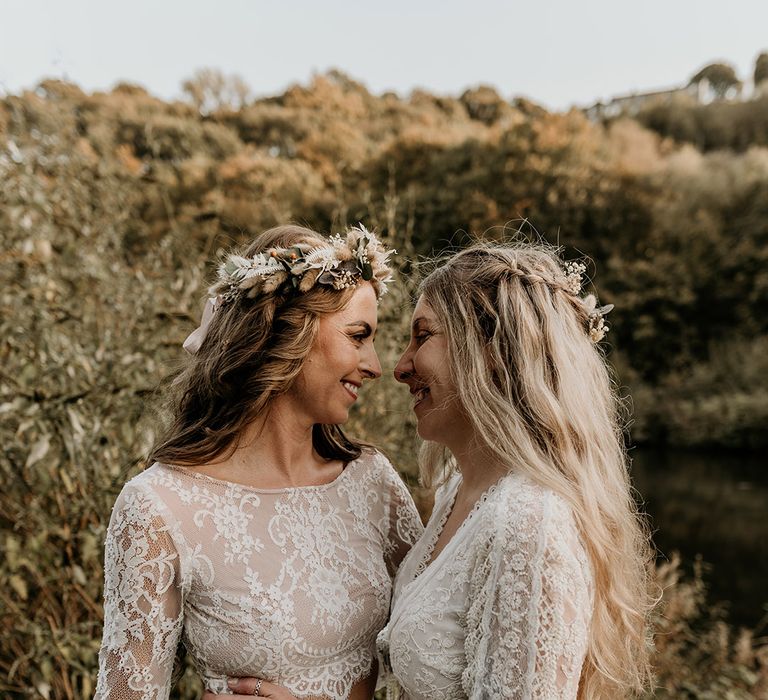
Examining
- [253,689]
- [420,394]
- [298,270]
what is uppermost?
[298,270]

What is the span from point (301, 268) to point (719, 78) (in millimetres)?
23448

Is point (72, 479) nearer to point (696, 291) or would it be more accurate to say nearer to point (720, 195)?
point (696, 291)

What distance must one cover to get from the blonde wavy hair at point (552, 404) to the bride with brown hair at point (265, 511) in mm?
345

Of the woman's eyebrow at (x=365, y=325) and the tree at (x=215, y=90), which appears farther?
the tree at (x=215, y=90)

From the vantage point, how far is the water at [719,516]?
7770 millimetres

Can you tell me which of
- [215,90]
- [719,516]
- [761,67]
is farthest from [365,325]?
[761,67]

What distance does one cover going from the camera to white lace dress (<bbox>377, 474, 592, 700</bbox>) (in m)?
1.65

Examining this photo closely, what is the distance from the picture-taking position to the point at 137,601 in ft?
6.10

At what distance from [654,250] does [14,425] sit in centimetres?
1526

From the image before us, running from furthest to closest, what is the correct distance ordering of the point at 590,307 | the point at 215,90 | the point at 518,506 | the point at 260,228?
the point at 215,90 → the point at 260,228 → the point at 590,307 → the point at 518,506

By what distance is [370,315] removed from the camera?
224 cm

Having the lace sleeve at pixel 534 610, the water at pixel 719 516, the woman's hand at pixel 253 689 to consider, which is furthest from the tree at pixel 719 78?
the woman's hand at pixel 253 689

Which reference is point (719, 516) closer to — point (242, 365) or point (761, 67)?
point (242, 365)

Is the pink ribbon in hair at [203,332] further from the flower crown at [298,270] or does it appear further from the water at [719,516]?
the water at [719,516]
